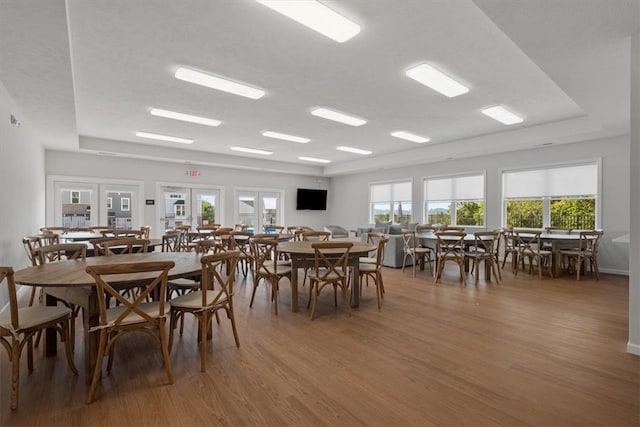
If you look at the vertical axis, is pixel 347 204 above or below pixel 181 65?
below

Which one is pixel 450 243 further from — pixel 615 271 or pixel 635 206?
pixel 615 271

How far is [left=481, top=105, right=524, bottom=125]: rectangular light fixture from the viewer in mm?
5137

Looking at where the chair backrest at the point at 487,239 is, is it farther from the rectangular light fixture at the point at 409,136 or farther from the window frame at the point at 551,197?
the rectangular light fixture at the point at 409,136

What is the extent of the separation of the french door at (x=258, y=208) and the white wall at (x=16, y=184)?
5.08m

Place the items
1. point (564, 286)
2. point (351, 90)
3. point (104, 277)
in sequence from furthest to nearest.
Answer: point (564, 286) < point (351, 90) < point (104, 277)

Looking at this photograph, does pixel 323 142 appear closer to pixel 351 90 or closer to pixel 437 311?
pixel 351 90

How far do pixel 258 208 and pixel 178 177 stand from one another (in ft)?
9.03

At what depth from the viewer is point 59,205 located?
7320 millimetres

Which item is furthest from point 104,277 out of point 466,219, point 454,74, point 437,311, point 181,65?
point 466,219

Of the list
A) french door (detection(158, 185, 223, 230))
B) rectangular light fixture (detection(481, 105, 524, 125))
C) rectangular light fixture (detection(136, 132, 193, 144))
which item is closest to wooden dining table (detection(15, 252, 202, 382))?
rectangular light fixture (detection(136, 132, 193, 144))

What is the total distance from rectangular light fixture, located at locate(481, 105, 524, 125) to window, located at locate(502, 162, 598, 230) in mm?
1900

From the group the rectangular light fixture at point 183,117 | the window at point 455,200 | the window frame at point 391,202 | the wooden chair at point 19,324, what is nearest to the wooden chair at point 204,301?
the wooden chair at point 19,324

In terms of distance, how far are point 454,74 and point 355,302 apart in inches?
123

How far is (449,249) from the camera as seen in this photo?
5.48 meters
